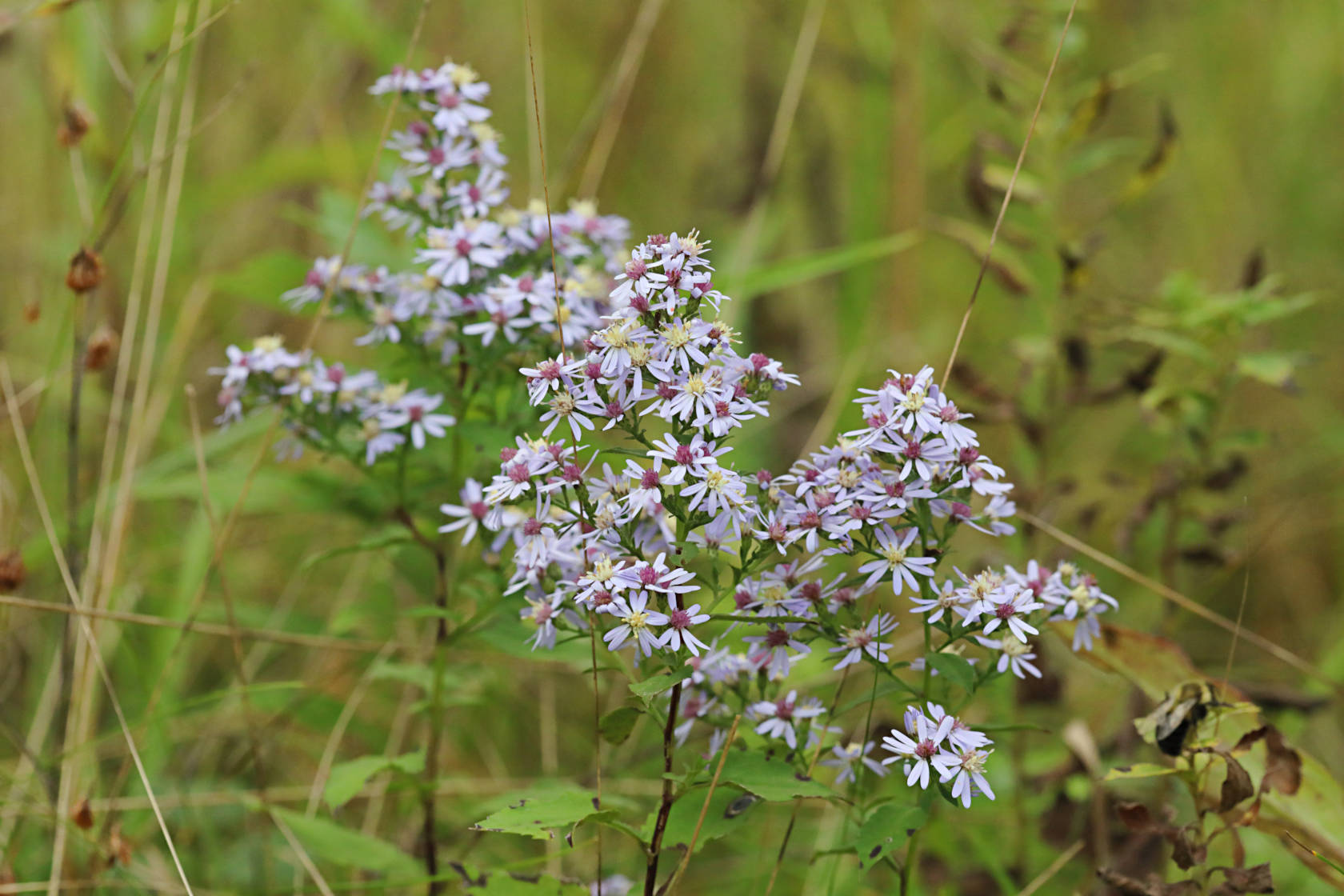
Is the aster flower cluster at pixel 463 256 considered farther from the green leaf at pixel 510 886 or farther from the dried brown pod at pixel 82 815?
the dried brown pod at pixel 82 815

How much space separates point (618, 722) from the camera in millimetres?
1667

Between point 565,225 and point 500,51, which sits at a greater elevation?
point 500,51

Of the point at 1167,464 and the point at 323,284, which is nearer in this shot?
the point at 323,284

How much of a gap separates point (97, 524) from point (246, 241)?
7.82 ft

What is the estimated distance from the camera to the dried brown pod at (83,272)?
7.97ft

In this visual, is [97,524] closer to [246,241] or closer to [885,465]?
[885,465]

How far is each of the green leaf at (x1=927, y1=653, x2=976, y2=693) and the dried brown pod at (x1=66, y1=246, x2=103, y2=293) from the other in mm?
1912

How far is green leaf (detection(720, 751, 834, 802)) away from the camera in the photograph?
1628mm

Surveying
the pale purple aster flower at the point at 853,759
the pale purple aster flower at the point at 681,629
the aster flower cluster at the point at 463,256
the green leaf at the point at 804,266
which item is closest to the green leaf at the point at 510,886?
the pale purple aster flower at the point at 853,759

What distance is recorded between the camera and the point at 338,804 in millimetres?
2117

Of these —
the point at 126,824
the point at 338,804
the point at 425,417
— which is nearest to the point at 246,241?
the point at 126,824

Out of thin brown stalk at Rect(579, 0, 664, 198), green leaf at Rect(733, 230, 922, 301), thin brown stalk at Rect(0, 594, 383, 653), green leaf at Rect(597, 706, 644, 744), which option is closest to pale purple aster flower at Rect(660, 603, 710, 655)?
green leaf at Rect(597, 706, 644, 744)

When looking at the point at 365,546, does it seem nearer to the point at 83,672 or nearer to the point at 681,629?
the point at 681,629

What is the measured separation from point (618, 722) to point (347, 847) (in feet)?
3.06
